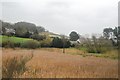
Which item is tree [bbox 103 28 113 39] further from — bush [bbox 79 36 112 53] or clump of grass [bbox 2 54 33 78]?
clump of grass [bbox 2 54 33 78]

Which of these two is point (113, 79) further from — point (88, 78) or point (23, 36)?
point (23, 36)

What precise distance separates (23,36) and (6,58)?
3.43 ft

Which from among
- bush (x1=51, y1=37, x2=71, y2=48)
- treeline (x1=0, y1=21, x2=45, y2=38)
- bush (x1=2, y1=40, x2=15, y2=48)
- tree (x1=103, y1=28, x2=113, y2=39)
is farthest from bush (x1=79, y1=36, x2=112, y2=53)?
bush (x1=2, y1=40, x2=15, y2=48)

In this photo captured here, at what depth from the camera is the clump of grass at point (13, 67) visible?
152 inches

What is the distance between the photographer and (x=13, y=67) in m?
3.88

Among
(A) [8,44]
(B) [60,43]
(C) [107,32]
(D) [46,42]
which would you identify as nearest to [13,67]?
(A) [8,44]

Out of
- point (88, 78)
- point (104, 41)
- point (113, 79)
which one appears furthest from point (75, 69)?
point (104, 41)

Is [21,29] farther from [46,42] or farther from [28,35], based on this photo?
[46,42]

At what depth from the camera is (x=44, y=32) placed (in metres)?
5.30

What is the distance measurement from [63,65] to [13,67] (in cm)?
126

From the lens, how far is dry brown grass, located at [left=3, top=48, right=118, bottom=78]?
437cm

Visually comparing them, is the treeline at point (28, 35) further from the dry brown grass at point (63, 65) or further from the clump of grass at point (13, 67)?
the clump of grass at point (13, 67)

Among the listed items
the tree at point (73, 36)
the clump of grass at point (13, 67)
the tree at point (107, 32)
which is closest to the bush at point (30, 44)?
the tree at point (73, 36)

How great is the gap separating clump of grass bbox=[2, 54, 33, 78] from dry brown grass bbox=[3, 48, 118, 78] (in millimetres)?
127
